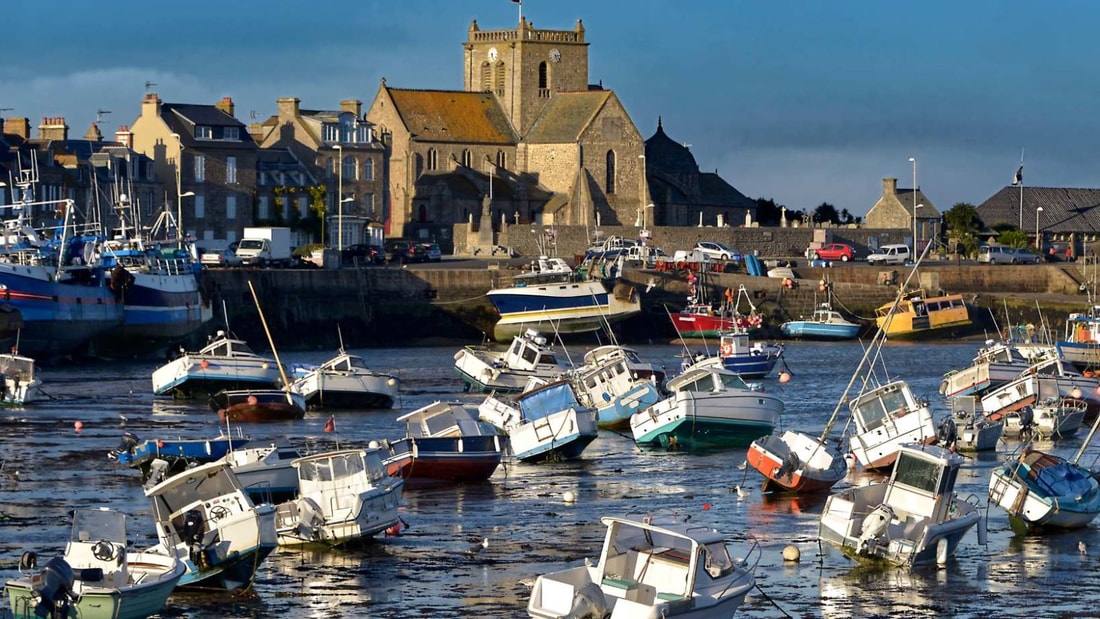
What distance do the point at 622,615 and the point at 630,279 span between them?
61785 mm

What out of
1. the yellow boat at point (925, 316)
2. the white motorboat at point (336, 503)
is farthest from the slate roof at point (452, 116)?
the white motorboat at point (336, 503)

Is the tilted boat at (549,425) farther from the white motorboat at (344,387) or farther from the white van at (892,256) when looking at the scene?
the white van at (892,256)

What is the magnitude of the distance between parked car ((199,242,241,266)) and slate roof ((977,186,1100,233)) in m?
50.0

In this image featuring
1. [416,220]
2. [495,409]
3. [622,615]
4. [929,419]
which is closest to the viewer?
[622,615]

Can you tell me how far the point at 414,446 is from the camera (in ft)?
118

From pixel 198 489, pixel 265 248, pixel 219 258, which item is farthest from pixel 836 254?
pixel 198 489

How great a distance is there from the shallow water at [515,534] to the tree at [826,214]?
82324mm

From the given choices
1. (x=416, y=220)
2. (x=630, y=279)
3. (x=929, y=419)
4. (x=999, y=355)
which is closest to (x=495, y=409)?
(x=929, y=419)

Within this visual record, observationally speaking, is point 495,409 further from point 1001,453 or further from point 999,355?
point 999,355

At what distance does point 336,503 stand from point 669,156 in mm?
87886

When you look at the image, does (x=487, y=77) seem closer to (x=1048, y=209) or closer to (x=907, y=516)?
(x=1048, y=209)

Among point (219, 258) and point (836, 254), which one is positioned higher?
point (836, 254)

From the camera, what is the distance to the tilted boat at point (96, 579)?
72.4 feet

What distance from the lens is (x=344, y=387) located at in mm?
50906
